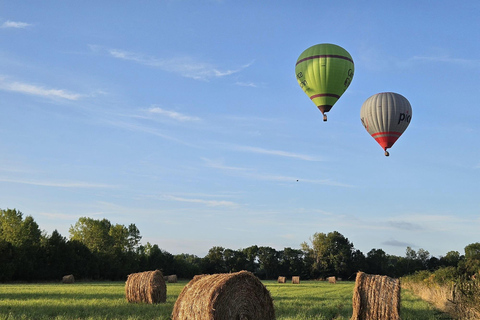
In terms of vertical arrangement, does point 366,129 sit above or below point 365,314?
above

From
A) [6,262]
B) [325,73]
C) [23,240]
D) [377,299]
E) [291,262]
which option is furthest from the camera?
[291,262]

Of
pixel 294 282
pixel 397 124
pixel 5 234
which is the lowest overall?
pixel 294 282

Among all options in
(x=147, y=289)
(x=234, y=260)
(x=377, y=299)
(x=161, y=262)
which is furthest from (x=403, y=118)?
(x=234, y=260)

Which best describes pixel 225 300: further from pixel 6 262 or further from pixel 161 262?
pixel 161 262

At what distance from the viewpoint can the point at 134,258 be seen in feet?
225

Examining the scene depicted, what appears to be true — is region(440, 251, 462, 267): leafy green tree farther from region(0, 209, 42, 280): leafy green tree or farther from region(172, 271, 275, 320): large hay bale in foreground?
region(172, 271, 275, 320): large hay bale in foreground

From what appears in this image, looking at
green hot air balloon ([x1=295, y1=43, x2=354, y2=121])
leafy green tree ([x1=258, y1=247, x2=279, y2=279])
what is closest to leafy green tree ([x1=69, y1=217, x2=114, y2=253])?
leafy green tree ([x1=258, y1=247, x2=279, y2=279])

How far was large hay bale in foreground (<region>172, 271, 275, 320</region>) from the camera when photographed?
474 inches

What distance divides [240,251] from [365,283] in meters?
76.0

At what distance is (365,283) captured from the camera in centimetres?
1515

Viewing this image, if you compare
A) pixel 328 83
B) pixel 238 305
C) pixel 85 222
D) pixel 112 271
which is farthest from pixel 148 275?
pixel 85 222

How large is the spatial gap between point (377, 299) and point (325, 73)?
17.0m

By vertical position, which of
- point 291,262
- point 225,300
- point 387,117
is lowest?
point 225,300

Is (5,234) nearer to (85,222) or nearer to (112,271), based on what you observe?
(112,271)
